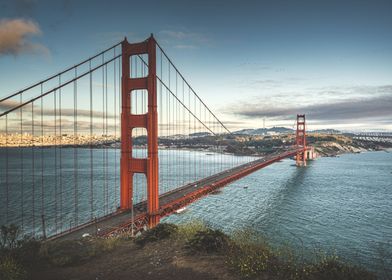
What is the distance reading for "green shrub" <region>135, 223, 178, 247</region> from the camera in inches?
488

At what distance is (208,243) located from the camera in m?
10.7

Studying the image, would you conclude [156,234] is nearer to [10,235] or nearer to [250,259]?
[250,259]

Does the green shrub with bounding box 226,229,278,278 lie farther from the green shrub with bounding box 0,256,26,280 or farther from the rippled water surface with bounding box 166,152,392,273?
the rippled water surface with bounding box 166,152,392,273

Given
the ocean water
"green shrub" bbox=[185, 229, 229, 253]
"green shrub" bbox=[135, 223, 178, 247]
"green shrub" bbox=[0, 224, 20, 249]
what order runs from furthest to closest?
the ocean water → "green shrub" bbox=[135, 223, 178, 247] → "green shrub" bbox=[0, 224, 20, 249] → "green shrub" bbox=[185, 229, 229, 253]

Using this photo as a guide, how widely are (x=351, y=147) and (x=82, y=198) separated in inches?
6741

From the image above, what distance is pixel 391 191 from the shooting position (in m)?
50.2

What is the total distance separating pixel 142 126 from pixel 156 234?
910cm

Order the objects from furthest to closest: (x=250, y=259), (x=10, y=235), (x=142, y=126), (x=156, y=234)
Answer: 1. (x=142, y=126)
2. (x=156, y=234)
3. (x=10, y=235)
4. (x=250, y=259)

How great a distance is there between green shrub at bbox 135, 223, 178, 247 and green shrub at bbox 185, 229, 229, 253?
1.86 metres

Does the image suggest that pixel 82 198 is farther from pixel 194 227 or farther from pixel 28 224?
pixel 194 227

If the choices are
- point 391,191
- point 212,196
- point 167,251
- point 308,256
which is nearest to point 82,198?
point 212,196

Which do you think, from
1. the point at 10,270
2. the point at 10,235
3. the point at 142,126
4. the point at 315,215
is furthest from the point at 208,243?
the point at 315,215

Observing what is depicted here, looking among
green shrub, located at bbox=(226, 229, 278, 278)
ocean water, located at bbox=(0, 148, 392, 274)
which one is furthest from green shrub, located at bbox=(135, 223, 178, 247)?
ocean water, located at bbox=(0, 148, 392, 274)

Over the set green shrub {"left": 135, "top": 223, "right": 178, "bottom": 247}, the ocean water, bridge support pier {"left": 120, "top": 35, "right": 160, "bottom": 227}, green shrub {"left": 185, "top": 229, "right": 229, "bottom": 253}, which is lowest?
the ocean water
